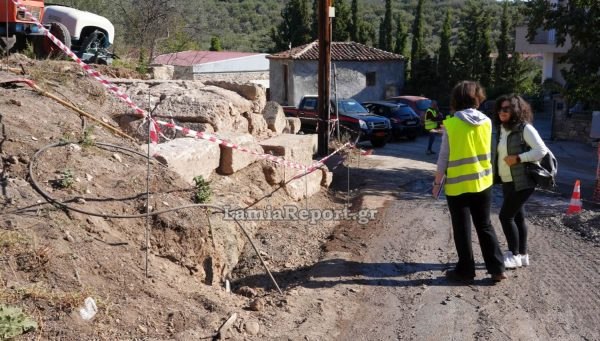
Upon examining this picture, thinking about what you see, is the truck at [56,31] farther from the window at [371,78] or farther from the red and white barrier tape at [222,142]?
the window at [371,78]

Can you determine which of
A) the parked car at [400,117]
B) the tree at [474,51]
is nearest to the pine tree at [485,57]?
the tree at [474,51]

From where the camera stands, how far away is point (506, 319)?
5.20 m

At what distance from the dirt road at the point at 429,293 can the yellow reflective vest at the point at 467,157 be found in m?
0.90

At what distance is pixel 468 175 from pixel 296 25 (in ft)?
131

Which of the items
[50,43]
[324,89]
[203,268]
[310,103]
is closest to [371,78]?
[310,103]

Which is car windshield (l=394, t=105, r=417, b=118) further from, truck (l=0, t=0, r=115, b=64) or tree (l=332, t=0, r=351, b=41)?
tree (l=332, t=0, r=351, b=41)

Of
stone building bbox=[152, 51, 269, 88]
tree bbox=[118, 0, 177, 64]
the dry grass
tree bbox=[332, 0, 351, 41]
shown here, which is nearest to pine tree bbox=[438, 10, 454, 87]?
tree bbox=[332, 0, 351, 41]

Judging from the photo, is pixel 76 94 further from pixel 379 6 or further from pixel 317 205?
pixel 379 6

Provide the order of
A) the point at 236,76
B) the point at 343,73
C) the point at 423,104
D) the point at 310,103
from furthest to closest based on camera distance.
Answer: the point at 236,76 < the point at 343,73 < the point at 423,104 < the point at 310,103

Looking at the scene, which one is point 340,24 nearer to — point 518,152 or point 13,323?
point 518,152

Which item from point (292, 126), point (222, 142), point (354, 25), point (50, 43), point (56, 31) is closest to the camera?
point (222, 142)

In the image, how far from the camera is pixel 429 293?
5.78 meters

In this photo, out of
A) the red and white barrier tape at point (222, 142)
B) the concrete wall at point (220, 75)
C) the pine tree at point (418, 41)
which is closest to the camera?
the red and white barrier tape at point (222, 142)

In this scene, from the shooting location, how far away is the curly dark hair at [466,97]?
235 inches
